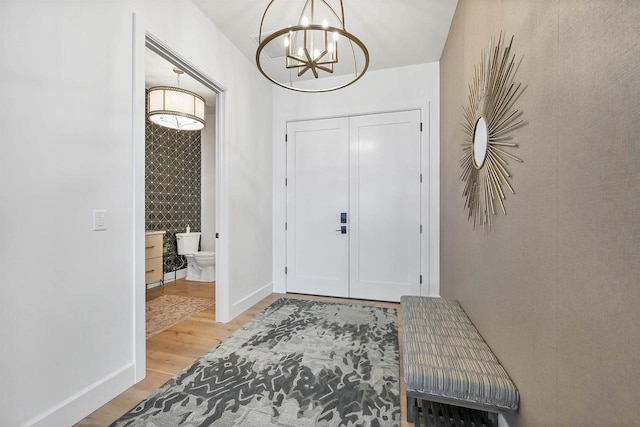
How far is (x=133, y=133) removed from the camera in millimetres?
1814

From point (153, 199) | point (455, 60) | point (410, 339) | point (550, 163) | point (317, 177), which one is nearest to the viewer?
point (550, 163)

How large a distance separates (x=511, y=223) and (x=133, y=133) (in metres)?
2.21

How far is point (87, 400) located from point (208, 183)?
12.7ft

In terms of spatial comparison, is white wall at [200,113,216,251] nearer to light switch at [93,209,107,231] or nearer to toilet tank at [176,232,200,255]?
toilet tank at [176,232,200,255]

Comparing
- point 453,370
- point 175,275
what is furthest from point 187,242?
point 453,370

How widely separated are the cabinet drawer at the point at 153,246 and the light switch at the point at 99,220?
2.21 metres

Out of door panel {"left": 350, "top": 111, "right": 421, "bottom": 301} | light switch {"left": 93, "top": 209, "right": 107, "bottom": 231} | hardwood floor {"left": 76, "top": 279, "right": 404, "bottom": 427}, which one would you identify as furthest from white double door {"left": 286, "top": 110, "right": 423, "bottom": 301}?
light switch {"left": 93, "top": 209, "right": 107, "bottom": 231}

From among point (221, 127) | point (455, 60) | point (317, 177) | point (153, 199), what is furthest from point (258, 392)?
point (153, 199)

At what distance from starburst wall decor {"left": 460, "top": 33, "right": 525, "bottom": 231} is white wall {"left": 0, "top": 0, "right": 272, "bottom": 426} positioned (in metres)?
2.12

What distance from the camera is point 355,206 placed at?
3537 millimetres

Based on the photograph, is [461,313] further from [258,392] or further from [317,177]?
[317,177]

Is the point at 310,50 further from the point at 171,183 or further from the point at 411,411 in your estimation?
the point at 411,411

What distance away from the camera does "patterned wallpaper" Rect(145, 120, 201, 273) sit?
4082mm

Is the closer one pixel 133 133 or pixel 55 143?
pixel 55 143
